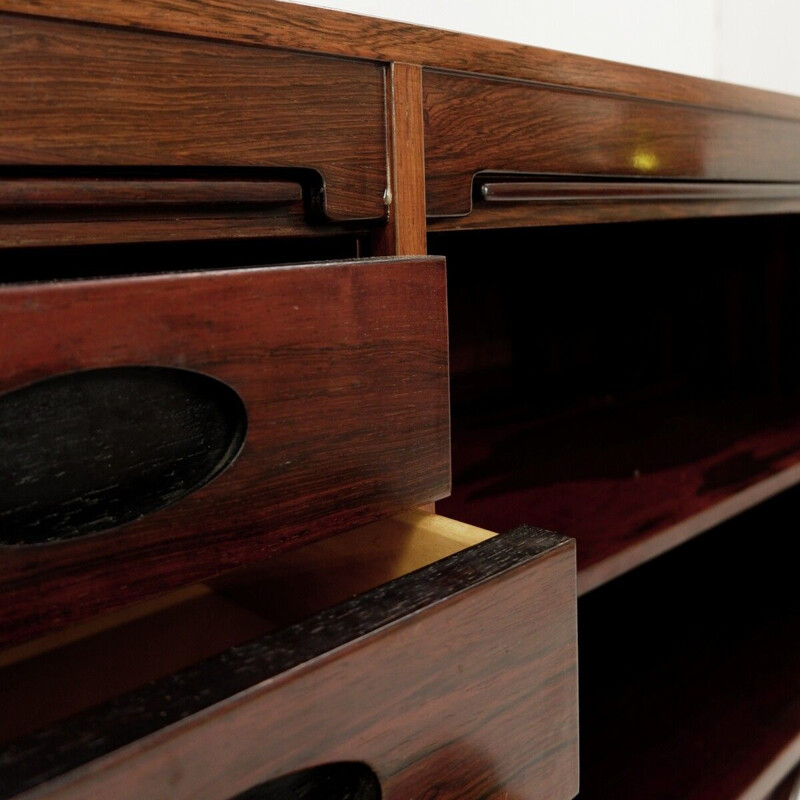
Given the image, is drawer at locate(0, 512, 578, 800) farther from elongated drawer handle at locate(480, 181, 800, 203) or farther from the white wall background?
the white wall background

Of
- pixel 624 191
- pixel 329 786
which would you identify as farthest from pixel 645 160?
pixel 329 786

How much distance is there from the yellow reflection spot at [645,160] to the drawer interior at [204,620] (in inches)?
12.4

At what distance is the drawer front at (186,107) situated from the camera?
12.2 inches

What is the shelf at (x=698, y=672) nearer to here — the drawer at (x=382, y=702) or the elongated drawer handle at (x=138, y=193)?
the drawer at (x=382, y=702)

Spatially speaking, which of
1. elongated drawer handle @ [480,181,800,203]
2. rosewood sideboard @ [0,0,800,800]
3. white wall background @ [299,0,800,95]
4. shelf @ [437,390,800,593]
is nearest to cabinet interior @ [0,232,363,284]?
rosewood sideboard @ [0,0,800,800]

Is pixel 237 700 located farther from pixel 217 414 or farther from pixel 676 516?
pixel 676 516

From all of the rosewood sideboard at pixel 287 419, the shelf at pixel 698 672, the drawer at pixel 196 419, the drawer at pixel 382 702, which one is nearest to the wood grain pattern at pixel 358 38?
the rosewood sideboard at pixel 287 419

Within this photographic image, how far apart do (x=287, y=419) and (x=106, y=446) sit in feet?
0.22

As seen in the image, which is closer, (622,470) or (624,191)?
(624,191)

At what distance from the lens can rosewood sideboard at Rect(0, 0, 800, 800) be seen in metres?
0.27

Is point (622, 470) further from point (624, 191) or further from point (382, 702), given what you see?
point (382, 702)

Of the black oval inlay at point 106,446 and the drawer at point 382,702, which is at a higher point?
the black oval inlay at point 106,446

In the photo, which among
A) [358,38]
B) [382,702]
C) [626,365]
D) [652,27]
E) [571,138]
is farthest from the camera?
[652,27]

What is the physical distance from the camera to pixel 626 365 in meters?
1.15
